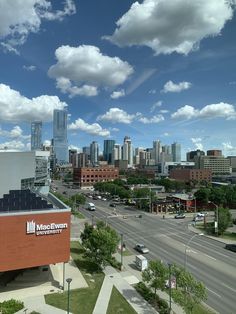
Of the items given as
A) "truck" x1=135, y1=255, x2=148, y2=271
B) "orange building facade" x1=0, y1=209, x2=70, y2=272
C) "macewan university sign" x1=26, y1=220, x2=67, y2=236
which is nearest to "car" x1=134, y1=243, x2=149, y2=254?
"truck" x1=135, y1=255, x2=148, y2=271

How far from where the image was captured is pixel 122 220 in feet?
288

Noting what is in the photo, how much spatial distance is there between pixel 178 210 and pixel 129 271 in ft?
200

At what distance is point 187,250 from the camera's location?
56.8 metres

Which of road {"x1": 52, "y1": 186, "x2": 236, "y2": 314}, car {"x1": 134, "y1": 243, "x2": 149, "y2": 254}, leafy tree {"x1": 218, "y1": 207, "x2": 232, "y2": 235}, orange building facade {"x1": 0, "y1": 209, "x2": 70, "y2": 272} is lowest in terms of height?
road {"x1": 52, "y1": 186, "x2": 236, "y2": 314}

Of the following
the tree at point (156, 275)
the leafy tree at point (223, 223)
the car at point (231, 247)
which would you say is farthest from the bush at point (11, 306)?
the leafy tree at point (223, 223)

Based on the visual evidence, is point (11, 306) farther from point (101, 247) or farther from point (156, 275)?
point (156, 275)

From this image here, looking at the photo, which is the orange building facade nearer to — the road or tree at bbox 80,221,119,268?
tree at bbox 80,221,119,268

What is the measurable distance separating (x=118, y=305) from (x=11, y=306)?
11270 millimetres

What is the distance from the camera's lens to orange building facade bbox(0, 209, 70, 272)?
118ft

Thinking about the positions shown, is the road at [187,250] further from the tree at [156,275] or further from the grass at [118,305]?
the grass at [118,305]

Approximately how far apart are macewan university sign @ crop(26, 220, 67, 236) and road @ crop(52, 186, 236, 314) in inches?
676

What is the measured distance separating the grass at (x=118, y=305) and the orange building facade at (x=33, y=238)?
24.9 feet

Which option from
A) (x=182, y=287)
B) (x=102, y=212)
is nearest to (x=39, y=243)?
(x=182, y=287)

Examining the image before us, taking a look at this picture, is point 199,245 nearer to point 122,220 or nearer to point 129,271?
point 129,271
